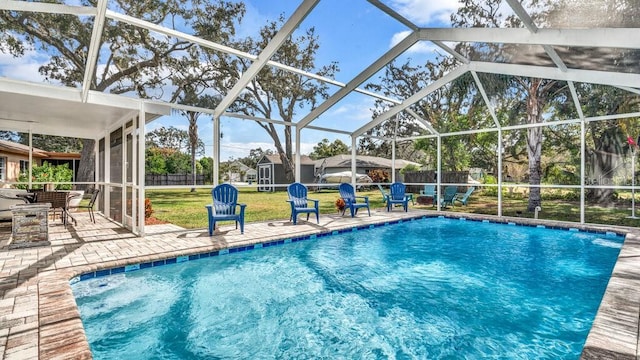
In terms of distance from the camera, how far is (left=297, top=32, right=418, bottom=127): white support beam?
20.9 ft

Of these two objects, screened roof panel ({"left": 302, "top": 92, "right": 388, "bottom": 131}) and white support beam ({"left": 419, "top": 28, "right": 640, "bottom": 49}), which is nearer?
white support beam ({"left": 419, "top": 28, "right": 640, "bottom": 49})

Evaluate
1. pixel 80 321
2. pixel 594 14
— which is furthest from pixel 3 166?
pixel 594 14

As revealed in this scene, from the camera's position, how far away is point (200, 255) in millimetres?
5094

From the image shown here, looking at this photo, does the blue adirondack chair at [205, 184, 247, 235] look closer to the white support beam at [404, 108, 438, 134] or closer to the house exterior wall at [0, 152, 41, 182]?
the white support beam at [404, 108, 438, 134]

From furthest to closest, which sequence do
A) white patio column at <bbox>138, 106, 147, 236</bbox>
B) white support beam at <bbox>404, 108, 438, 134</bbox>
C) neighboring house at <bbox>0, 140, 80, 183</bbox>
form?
neighboring house at <bbox>0, 140, 80, 183</bbox>
white support beam at <bbox>404, 108, 438, 134</bbox>
white patio column at <bbox>138, 106, 147, 236</bbox>

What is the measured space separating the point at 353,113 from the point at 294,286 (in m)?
8.74

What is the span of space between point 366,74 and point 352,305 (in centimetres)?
503

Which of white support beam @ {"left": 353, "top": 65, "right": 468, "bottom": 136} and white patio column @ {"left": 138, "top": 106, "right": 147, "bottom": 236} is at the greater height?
white support beam @ {"left": 353, "top": 65, "right": 468, "bottom": 136}

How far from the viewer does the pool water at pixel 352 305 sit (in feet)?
9.23

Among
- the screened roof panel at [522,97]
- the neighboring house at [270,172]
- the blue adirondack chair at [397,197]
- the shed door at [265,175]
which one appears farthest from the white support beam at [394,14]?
the shed door at [265,175]

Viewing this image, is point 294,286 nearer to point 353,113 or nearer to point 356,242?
point 356,242

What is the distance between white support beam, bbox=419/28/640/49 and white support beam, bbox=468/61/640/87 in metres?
1.97

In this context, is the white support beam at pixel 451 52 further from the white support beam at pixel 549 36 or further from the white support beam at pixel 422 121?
the white support beam at pixel 422 121

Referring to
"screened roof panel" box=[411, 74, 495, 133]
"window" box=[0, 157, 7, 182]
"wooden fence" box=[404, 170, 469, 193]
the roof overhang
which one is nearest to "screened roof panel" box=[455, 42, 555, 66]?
"screened roof panel" box=[411, 74, 495, 133]
